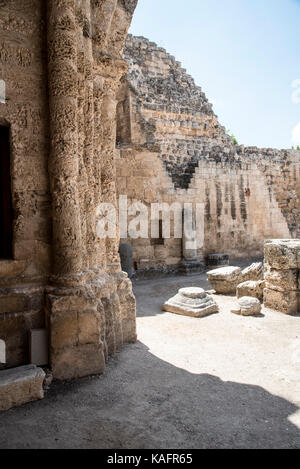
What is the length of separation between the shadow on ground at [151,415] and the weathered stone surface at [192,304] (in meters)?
2.31

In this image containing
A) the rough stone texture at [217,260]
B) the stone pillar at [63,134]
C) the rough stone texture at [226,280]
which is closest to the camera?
the stone pillar at [63,134]

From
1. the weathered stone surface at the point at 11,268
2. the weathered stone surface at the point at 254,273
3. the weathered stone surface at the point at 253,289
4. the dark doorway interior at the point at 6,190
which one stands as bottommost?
the weathered stone surface at the point at 253,289

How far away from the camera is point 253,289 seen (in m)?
6.55

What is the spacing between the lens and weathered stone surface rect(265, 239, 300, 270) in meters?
5.82

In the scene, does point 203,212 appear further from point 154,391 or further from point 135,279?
point 154,391

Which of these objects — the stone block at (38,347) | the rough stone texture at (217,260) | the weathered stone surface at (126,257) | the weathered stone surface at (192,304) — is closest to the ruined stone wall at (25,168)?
the stone block at (38,347)

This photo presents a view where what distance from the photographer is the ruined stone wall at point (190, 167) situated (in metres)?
10.0

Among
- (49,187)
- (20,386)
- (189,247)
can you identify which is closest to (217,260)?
(189,247)

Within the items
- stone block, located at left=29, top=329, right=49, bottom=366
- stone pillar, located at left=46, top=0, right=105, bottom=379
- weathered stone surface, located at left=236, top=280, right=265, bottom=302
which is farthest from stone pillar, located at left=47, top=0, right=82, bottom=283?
weathered stone surface, located at left=236, top=280, right=265, bottom=302

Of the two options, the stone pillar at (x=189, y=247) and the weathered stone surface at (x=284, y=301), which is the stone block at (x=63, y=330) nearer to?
the weathered stone surface at (x=284, y=301)

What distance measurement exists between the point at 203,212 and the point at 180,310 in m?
6.06

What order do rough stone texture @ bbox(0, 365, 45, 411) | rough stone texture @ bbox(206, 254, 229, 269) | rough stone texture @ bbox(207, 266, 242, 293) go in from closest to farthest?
1. rough stone texture @ bbox(0, 365, 45, 411)
2. rough stone texture @ bbox(207, 266, 242, 293)
3. rough stone texture @ bbox(206, 254, 229, 269)

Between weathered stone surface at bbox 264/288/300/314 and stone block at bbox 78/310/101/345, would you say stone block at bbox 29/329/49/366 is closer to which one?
stone block at bbox 78/310/101/345

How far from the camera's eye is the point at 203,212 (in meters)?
11.4
